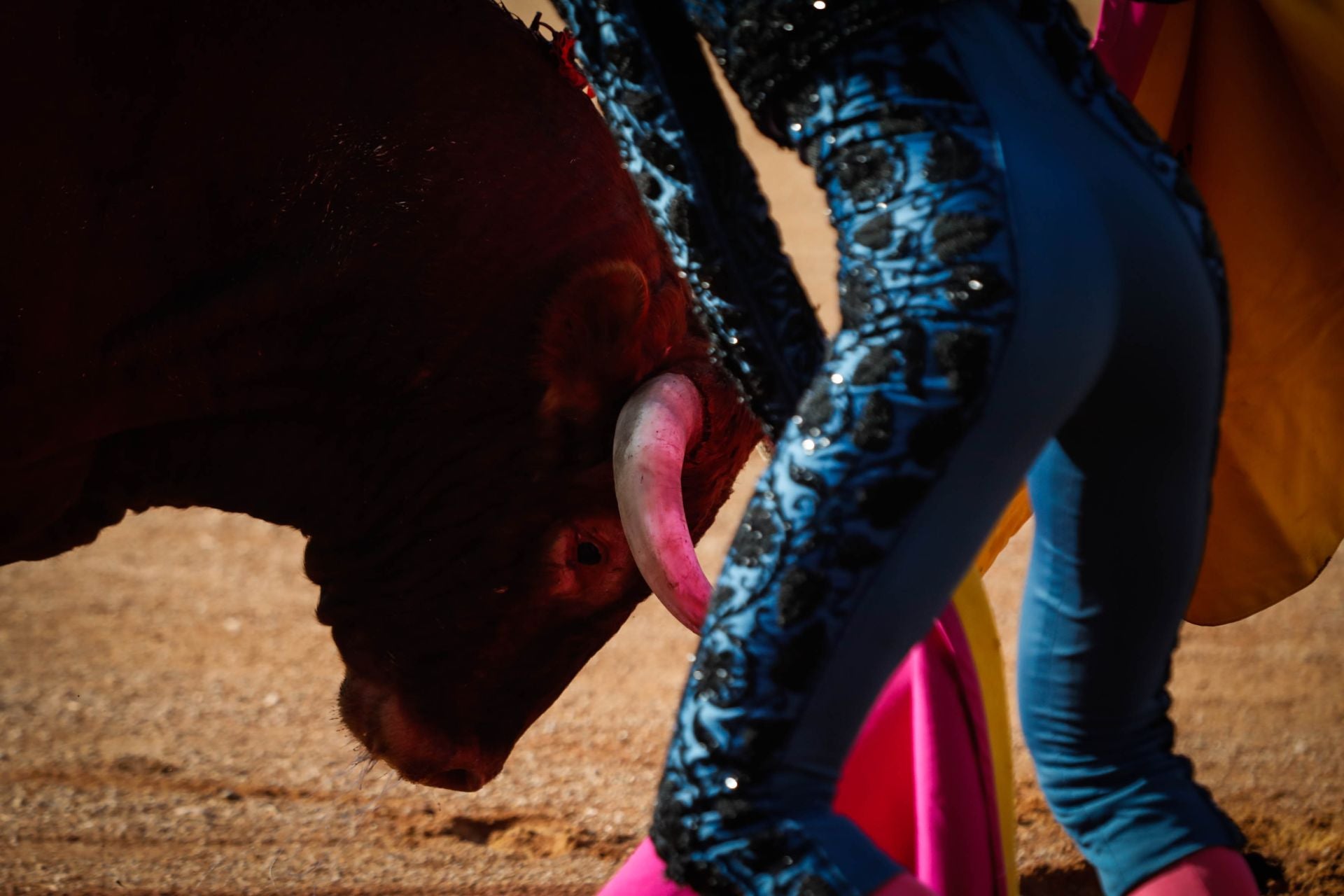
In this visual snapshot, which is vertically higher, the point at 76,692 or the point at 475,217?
the point at 475,217

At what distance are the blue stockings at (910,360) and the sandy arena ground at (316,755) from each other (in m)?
1.86

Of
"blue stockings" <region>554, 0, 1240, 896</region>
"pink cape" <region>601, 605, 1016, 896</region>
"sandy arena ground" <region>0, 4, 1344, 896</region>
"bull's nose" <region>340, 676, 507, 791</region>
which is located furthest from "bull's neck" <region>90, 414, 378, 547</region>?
"blue stockings" <region>554, 0, 1240, 896</region>

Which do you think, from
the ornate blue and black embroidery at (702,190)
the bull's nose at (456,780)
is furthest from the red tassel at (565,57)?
the bull's nose at (456,780)

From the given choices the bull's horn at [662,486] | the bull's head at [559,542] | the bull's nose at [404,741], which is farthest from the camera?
the bull's nose at [404,741]

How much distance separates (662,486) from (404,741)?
3.22ft

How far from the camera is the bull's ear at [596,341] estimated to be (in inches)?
92.5

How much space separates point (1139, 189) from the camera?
3.40 feet

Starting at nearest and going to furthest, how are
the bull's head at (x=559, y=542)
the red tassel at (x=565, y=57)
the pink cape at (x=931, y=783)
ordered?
the pink cape at (x=931, y=783), the bull's head at (x=559, y=542), the red tassel at (x=565, y=57)

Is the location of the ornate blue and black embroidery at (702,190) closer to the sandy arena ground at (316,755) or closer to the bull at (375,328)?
the bull at (375,328)

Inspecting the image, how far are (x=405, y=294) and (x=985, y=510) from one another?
1.57 meters

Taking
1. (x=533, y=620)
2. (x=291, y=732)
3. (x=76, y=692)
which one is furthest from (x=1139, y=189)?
(x=76, y=692)

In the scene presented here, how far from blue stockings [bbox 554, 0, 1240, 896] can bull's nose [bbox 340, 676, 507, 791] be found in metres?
1.87

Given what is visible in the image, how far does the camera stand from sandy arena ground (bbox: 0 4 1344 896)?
9.08 feet

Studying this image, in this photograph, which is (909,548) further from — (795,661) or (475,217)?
(475,217)
